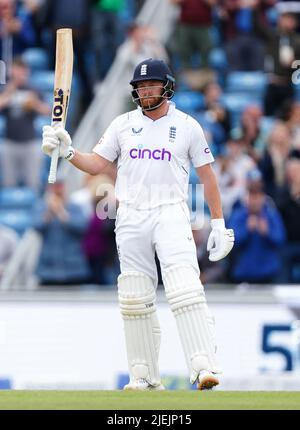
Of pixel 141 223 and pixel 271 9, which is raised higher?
pixel 271 9

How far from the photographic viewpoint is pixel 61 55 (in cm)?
984

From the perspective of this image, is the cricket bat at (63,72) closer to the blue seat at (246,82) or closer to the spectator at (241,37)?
the spectator at (241,37)

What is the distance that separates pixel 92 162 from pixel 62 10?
8517mm

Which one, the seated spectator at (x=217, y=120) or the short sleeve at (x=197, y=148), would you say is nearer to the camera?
the short sleeve at (x=197, y=148)

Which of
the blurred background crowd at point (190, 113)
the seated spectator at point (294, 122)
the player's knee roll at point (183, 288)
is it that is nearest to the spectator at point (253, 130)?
the blurred background crowd at point (190, 113)

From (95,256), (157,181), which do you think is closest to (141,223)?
(157,181)

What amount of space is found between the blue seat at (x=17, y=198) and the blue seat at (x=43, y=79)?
1.82m

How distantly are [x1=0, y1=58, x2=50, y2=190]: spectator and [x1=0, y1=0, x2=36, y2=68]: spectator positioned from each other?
114 cm

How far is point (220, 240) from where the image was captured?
9.87 metres

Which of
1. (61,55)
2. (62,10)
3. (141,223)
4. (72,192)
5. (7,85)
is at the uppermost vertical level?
(62,10)

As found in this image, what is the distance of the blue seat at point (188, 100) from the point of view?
18.0 m

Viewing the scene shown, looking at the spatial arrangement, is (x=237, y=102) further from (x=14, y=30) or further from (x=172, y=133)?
(x=172, y=133)

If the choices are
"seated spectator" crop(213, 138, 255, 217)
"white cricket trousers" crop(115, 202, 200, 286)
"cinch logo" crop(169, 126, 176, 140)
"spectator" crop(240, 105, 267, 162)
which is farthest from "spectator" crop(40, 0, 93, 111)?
"white cricket trousers" crop(115, 202, 200, 286)

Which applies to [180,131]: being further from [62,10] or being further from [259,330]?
[62,10]
